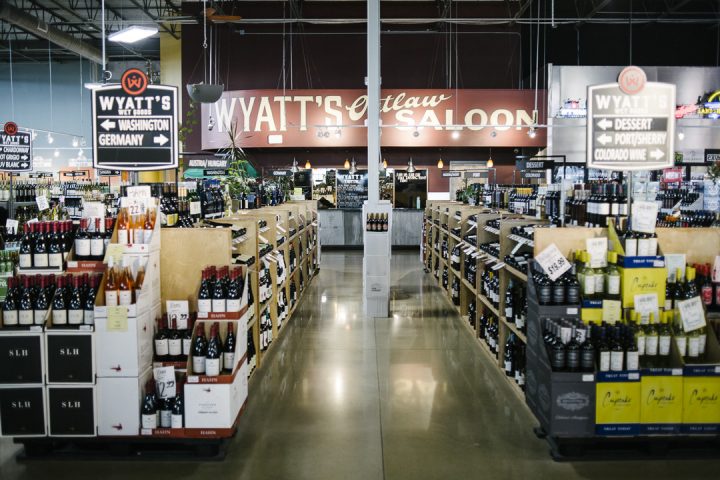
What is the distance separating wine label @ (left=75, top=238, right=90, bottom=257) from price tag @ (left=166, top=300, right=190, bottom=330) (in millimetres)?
663

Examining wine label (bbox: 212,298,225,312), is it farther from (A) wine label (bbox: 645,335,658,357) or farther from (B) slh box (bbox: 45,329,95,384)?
(A) wine label (bbox: 645,335,658,357)

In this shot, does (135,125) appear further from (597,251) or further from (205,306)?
(597,251)

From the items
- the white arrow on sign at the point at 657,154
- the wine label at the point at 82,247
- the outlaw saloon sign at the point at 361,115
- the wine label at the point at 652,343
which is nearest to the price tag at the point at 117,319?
the wine label at the point at 82,247

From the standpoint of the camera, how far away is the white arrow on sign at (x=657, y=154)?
4559 mm

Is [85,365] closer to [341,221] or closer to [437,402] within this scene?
[437,402]

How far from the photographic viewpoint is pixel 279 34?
17.7 meters

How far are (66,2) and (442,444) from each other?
18526 millimetres

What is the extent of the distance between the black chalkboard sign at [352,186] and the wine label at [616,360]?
1357cm

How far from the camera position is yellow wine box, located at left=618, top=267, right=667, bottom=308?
4.23 m

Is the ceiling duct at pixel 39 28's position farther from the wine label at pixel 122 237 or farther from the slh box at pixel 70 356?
the slh box at pixel 70 356

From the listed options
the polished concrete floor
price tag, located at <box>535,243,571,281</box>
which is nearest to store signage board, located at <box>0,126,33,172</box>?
the polished concrete floor

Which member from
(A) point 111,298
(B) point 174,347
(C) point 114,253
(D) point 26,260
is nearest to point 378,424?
(B) point 174,347

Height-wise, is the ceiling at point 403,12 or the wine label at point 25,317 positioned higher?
the ceiling at point 403,12

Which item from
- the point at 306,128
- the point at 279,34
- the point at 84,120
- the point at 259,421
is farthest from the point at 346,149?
the point at 259,421
